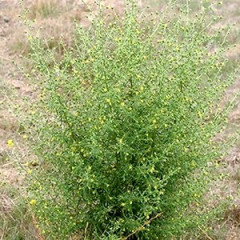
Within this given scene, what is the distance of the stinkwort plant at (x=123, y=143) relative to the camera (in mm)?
3586

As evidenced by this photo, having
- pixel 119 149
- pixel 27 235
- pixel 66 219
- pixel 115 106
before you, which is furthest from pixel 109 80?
pixel 27 235

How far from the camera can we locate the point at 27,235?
436 cm

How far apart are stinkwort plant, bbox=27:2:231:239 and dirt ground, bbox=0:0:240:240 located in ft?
1.07

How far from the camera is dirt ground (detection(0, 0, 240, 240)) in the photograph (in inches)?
175

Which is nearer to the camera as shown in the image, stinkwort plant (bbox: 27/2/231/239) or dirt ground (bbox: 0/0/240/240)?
stinkwort plant (bbox: 27/2/231/239)

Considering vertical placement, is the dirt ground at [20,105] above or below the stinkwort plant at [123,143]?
below

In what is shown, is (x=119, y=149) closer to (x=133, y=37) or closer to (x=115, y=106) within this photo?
(x=115, y=106)

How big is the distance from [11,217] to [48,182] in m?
0.72

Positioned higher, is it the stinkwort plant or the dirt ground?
the stinkwort plant

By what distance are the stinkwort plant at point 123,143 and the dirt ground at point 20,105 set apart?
Result: 0.33 m

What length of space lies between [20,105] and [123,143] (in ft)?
6.01

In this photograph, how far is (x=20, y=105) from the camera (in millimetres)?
4984

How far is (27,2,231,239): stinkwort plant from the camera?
3586 millimetres

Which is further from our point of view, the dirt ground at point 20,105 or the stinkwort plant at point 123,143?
the dirt ground at point 20,105
